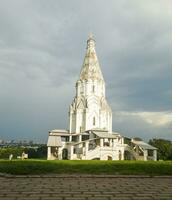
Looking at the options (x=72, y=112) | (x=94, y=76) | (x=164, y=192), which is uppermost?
(x=94, y=76)

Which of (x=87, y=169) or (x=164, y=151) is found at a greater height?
(x=164, y=151)

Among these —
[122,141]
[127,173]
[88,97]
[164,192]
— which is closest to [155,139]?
[122,141]

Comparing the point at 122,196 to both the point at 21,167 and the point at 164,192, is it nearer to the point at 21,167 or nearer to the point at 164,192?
the point at 164,192

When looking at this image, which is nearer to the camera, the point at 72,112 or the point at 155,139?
the point at 72,112

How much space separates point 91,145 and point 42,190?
121 ft

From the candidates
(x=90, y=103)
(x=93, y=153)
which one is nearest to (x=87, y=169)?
(x=93, y=153)

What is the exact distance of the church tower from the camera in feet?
171

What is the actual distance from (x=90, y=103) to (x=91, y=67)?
714 centimetres

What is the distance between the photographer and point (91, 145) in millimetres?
46062

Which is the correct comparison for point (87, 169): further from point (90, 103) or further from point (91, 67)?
point (91, 67)

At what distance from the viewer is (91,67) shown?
54.4 meters

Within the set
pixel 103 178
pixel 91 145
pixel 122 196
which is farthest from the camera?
pixel 91 145

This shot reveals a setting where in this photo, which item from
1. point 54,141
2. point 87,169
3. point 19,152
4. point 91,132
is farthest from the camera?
point 19,152

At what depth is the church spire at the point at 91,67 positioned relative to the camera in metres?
53.5
